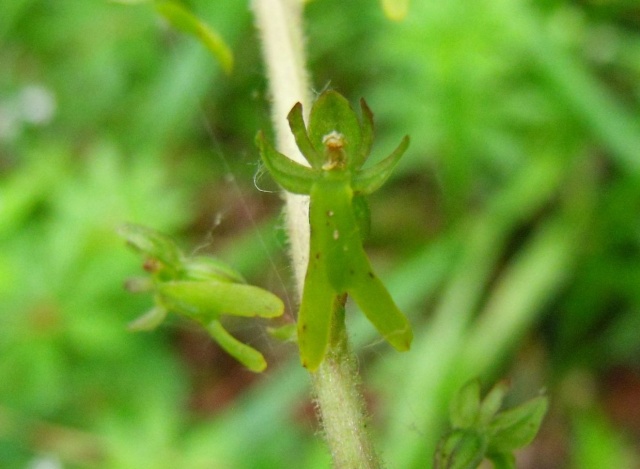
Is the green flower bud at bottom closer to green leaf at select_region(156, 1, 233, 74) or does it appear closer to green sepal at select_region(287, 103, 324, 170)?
green sepal at select_region(287, 103, 324, 170)

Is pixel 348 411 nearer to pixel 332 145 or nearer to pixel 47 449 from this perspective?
pixel 332 145

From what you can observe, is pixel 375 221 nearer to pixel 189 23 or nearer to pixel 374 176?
pixel 189 23

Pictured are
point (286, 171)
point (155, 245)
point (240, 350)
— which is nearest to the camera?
point (286, 171)

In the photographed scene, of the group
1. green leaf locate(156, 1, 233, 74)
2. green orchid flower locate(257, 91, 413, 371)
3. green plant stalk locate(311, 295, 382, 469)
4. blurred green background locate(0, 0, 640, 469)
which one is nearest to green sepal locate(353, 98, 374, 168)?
green orchid flower locate(257, 91, 413, 371)

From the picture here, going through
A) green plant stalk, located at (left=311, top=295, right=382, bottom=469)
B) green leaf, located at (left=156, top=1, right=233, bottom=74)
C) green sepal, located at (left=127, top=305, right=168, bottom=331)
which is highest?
green leaf, located at (left=156, top=1, right=233, bottom=74)

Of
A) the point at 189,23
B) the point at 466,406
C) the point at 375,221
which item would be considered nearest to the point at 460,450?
the point at 466,406
